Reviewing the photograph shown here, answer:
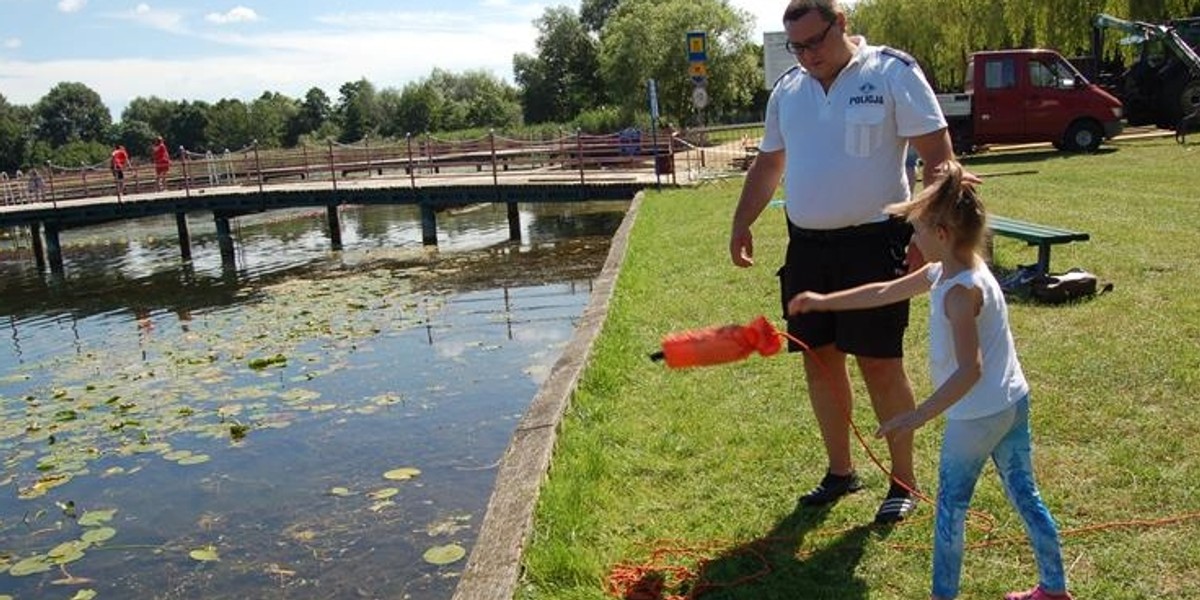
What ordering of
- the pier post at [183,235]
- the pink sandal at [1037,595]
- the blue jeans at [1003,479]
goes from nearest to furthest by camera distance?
the blue jeans at [1003,479]
the pink sandal at [1037,595]
the pier post at [183,235]

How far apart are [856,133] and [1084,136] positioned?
62.7 ft

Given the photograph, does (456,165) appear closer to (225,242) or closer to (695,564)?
(225,242)

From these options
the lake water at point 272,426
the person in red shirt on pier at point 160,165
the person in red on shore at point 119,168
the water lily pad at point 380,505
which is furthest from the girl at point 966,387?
the person in red shirt on pier at point 160,165

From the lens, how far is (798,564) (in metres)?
3.57

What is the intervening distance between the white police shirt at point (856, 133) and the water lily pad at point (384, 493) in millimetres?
3820

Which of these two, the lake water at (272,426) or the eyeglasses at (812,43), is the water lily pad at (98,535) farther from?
the eyeglasses at (812,43)

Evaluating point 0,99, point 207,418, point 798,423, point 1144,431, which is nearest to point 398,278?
point 207,418

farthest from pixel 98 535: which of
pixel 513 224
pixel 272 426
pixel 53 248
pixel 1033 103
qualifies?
pixel 53 248

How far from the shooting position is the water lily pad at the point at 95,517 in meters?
6.63

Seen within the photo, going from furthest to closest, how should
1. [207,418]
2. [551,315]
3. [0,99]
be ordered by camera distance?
[0,99], [551,315], [207,418]

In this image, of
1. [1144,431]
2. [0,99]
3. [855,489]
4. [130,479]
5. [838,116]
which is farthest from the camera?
[0,99]

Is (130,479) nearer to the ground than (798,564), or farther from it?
nearer to the ground

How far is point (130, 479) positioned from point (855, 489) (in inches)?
224

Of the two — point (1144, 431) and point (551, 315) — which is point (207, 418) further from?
point (1144, 431)
